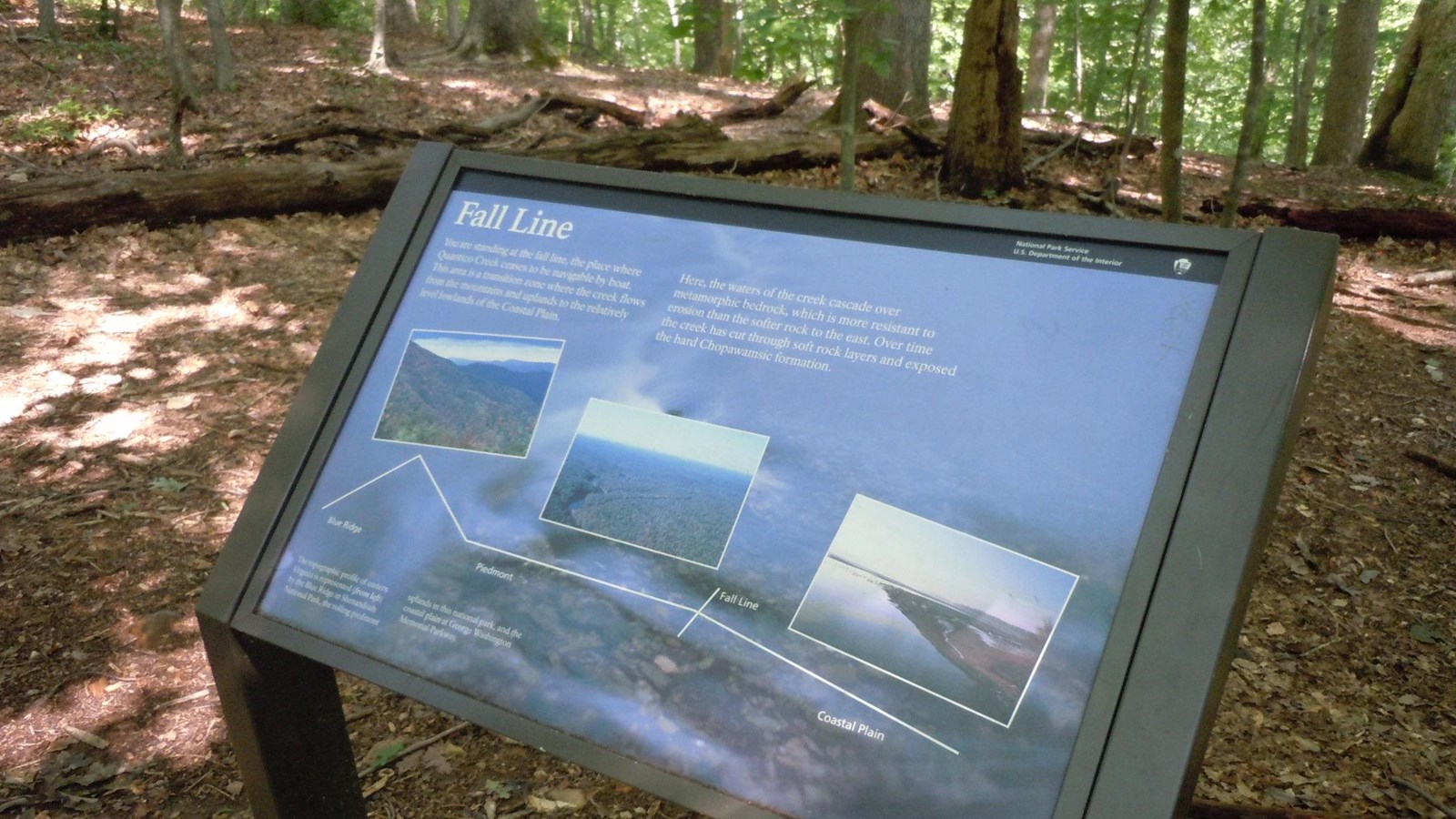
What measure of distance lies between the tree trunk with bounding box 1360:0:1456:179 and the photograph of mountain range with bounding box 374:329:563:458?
9872mm

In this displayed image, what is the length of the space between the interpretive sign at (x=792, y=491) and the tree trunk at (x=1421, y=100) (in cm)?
953

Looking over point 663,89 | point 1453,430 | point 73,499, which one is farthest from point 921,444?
point 663,89

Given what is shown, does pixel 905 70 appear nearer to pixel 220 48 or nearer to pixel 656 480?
pixel 220 48

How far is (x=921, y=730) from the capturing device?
4.69ft

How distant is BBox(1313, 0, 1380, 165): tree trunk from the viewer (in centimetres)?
1002

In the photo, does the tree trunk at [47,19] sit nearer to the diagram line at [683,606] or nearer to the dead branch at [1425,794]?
the diagram line at [683,606]

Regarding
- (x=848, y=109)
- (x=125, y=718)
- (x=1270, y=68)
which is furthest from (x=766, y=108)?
(x=1270, y=68)

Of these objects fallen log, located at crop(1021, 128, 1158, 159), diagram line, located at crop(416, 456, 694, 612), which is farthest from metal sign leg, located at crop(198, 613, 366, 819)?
fallen log, located at crop(1021, 128, 1158, 159)

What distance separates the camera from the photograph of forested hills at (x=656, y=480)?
168 centimetres

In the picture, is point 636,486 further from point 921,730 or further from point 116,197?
point 116,197

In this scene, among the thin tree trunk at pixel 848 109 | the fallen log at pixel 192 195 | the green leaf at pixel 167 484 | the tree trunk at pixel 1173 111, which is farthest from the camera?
the fallen log at pixel 192 195

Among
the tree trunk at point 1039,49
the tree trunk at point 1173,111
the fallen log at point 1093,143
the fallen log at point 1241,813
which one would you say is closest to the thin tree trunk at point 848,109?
the tree trunk at point 1173,111

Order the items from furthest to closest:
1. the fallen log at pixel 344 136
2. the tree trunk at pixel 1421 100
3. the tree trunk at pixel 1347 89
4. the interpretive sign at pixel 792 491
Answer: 1. the tree trunk at pixel 1347 89
2. the tree trunk at pixel 1421 100
3. the fallen log at pixel 344 136
4. the interpretive sign at pixel 792 491

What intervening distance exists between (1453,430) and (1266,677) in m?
2.26
